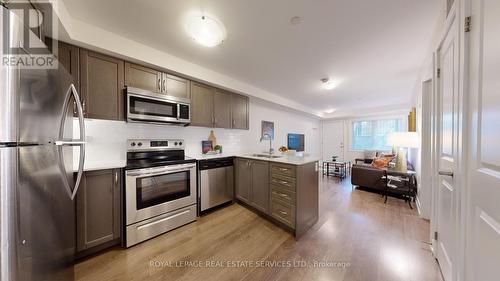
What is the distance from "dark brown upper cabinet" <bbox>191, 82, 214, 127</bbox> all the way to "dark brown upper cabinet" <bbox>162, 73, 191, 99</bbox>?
10 cm

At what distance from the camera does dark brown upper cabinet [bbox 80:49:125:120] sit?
180cm

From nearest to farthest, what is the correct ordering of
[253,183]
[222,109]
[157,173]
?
1. [157,173]
2. [253,183]
3. [222,109]

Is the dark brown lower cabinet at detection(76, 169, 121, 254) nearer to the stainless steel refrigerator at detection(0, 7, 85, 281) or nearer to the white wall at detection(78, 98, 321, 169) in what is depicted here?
the white wall at detection(78, 98, 321, 169)

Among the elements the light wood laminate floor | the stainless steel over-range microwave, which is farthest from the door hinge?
the stainless steel over-range microwave

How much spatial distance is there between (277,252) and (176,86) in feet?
8.50

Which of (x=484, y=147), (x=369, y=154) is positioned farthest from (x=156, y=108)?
(x=369, y=154)

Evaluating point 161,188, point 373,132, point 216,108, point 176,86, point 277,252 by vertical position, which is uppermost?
point 176,86

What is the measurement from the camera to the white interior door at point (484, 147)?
0.73 meters

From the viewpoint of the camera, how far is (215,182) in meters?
2.83

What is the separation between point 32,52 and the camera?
807 millimetres

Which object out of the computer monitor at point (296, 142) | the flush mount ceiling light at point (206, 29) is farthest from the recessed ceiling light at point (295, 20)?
the computer monitor at point (296, 142)

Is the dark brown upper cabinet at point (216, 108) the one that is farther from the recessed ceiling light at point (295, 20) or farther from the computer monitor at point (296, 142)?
the computer monitor at point (296, 142)

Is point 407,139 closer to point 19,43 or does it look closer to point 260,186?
point 260,186

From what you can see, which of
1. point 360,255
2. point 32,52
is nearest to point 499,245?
point 360,255
